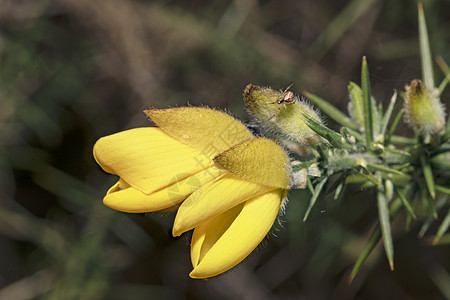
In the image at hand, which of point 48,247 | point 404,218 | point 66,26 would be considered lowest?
point 48,247

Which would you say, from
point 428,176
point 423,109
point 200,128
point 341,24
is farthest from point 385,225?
point 341,24

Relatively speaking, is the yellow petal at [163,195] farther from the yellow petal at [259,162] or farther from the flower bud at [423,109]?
the flower bud at [423,109]

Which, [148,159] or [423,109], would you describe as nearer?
[148,159]

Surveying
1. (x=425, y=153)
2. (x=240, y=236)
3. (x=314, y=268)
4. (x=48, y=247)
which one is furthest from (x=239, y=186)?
(x=48, y=247)

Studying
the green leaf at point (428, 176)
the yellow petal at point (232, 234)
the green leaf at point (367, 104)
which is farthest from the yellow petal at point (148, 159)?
the green leaf at point (428, 176)

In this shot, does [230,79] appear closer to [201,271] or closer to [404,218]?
[404,218]

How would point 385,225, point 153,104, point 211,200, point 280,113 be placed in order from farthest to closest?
point 153,104 < point 385,225 < point 280,113 < point 211,200

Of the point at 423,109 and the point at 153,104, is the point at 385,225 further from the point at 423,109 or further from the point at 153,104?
the point at 153,104

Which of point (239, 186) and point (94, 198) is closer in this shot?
point (239, 186)
